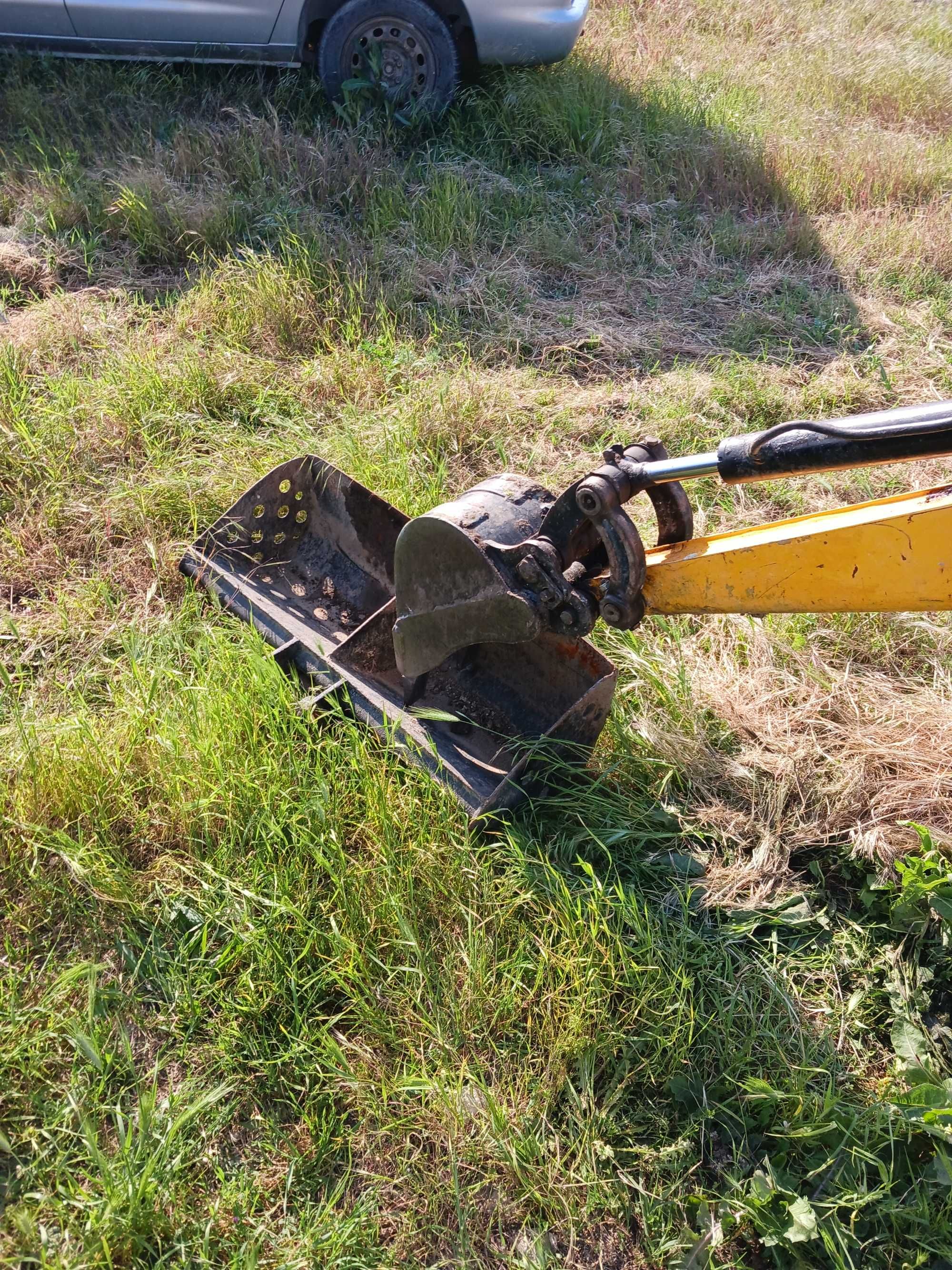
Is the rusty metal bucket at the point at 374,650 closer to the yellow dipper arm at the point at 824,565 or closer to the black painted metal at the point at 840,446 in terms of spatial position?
the yellow dipper arm at the point at 824,565

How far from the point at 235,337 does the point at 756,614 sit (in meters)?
3.06

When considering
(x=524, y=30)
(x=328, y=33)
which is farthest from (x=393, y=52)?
(x=524, y=30)

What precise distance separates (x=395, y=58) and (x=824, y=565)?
4.90 meters

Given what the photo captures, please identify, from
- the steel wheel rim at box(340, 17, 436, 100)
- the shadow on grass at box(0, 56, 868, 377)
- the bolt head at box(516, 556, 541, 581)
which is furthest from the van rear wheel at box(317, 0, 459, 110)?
the bolt head at box(516, 556, 541, 581)

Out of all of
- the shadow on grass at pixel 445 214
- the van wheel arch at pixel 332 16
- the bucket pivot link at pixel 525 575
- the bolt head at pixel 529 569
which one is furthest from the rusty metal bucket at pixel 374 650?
the van wheel arch at pixel 332 16

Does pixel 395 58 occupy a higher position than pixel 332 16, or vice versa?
pixel 332 16

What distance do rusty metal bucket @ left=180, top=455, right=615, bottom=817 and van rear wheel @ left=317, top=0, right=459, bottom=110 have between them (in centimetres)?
345

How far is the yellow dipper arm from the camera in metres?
1.80

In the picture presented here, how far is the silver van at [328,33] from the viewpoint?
17.7ft

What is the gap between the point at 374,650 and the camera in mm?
2887

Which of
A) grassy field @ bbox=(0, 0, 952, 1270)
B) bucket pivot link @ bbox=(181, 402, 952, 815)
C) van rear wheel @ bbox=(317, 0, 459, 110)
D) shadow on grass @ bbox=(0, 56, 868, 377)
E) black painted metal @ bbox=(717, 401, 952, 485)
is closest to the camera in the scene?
black painted metal @ bbox=(717, 401, 952, 485)

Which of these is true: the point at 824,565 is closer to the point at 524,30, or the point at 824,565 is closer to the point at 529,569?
the point at 529,569

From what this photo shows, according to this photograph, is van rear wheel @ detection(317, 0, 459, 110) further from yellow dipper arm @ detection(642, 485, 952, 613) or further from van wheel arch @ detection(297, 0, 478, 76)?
yellow dipper arm @ detection(642, 485, 952, 613)

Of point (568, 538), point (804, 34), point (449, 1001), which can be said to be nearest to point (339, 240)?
point (568, 538)
